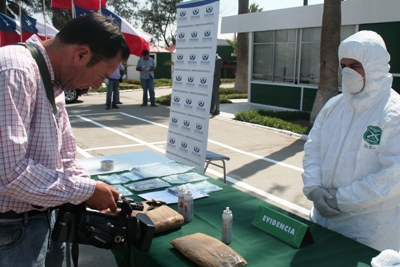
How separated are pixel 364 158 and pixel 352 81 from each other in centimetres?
50

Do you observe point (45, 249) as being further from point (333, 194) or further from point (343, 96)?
point (343, 96)

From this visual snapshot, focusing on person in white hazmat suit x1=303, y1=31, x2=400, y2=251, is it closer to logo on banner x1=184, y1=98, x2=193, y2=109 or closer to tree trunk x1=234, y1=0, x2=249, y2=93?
logo on banner x1=184, y1=98, x2=193, y2=109

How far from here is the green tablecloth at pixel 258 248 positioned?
2.01 m

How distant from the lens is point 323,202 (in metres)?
2.46

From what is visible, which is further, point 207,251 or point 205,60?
point 205,60

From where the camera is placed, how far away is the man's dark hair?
1592 millimetres

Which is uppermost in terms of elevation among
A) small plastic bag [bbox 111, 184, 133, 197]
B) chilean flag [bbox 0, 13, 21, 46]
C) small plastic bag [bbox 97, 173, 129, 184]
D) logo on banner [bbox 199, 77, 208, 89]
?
chilean flag [bbox 0, 13, 21, 46]

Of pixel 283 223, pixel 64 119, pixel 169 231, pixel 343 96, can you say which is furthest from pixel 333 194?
pixel 64 119

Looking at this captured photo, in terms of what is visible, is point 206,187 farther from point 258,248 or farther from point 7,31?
point 7,31

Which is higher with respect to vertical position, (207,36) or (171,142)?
(207,36)

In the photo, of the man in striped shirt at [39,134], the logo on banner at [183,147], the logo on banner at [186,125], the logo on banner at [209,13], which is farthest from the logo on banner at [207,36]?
the man in striped shirt at [39,134]

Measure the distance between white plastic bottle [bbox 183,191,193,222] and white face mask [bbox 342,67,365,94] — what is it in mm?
1243

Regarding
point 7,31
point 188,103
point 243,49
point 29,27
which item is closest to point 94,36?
point 188,103

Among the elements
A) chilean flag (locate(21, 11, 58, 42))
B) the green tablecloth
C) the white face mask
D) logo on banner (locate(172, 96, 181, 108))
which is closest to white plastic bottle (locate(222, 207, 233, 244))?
the green tablecloth
